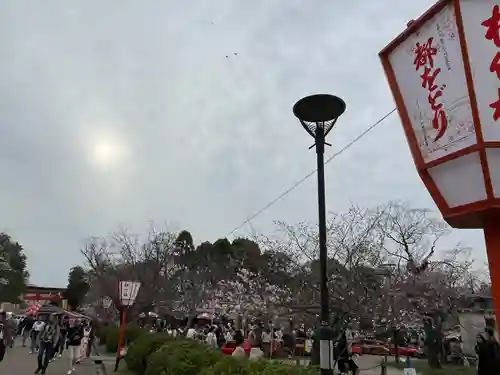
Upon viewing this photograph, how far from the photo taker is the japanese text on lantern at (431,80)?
11.1ft

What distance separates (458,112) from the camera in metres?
3.24

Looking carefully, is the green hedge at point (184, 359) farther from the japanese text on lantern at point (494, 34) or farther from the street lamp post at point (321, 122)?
the japanese text on lantern at point (494, 34)

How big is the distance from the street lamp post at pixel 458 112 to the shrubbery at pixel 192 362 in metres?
3.08

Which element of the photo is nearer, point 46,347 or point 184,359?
point 184,359

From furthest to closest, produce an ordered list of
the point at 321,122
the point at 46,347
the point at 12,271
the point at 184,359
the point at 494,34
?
the point at 12,271
the point at 46,347
the point at 184,359
the point at 321,122
the point at 494,34

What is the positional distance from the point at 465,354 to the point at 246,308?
10.8 m

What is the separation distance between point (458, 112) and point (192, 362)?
6.85m

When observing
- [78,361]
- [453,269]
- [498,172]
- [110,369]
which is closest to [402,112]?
[498,172]

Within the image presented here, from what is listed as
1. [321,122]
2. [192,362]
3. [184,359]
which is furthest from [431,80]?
[184,359]

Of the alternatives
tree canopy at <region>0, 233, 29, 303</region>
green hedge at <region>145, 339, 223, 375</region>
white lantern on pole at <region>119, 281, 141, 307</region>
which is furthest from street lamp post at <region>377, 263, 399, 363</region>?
tree canopy at <region>0, 233, 29, 303</region>

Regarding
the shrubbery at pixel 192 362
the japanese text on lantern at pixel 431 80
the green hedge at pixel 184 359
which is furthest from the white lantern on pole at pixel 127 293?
the japanese text on lantern at pixel 431 80

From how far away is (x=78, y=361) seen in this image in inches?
645

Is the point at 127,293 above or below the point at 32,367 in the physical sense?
above

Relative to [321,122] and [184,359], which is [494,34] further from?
[184,359]
